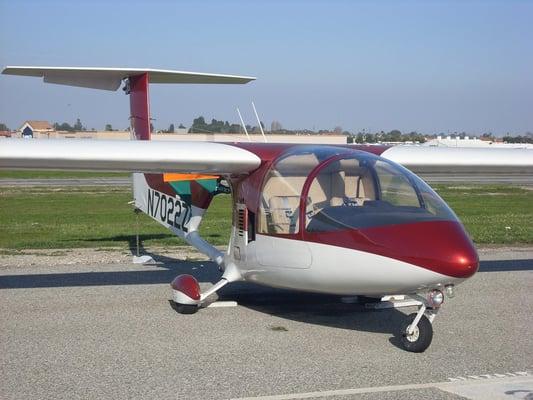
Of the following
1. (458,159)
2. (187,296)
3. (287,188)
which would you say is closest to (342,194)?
(287,188)

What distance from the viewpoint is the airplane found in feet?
21.8

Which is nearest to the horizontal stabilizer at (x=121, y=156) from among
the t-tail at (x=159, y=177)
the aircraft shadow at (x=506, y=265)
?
the t-tail at (x=159, y=177)

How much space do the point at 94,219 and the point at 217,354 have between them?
15.6 metres

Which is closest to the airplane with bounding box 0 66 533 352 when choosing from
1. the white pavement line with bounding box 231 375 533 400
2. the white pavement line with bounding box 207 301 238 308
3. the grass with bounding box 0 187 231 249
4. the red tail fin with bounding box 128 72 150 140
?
the white pavement line with bounding box 207 301 238 308

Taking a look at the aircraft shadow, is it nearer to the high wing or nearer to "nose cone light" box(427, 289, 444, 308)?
the high wing

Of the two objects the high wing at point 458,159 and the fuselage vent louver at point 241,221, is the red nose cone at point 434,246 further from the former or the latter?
the high wing at point 458,159

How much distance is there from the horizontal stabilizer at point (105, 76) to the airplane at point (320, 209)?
8 centimetres

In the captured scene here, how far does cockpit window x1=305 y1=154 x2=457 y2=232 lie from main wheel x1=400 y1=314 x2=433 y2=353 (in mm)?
1067

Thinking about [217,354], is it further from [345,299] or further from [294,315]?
[345,299]

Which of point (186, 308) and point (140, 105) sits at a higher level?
point (140, 105)

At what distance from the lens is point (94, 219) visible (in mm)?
21734

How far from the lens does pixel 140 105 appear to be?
12.0 meters

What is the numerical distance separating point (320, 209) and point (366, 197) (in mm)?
494

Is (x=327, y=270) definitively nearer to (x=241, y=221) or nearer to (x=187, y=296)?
(x=241, y=221)
